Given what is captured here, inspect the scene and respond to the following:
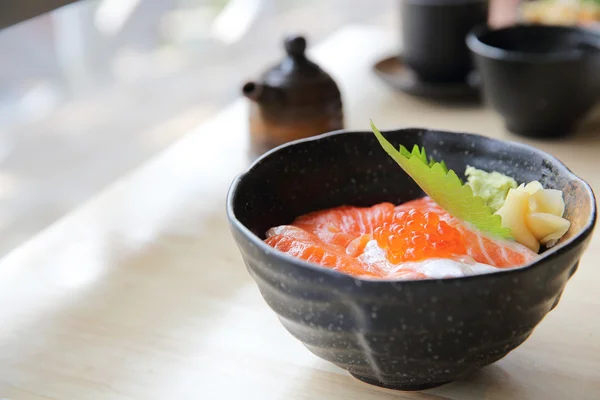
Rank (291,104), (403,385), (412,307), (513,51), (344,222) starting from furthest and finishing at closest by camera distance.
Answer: (513,51) → (291,104) → (344,222) → (403,385) → (412,307)

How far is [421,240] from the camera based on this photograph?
804 millimetres

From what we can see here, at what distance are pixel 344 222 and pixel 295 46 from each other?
1.65 feet

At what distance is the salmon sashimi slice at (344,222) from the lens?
2.95ft

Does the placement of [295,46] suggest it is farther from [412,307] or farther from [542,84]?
[412,307]

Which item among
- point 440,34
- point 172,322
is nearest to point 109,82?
point 440,34

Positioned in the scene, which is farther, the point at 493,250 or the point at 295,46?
the point at 295,46

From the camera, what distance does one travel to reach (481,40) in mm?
1543

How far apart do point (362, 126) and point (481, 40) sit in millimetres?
291

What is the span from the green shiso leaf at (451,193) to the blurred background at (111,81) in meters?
1.60

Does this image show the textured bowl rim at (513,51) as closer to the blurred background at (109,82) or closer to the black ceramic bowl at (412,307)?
the black ceramic bowl at (412,307)

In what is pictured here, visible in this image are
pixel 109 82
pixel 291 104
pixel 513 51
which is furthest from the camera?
pixel 109 82

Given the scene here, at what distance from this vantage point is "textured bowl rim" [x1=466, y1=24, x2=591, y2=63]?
54.6 inches

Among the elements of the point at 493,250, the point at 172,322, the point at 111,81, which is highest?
the point at 493,250

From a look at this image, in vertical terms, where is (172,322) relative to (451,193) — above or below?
below
